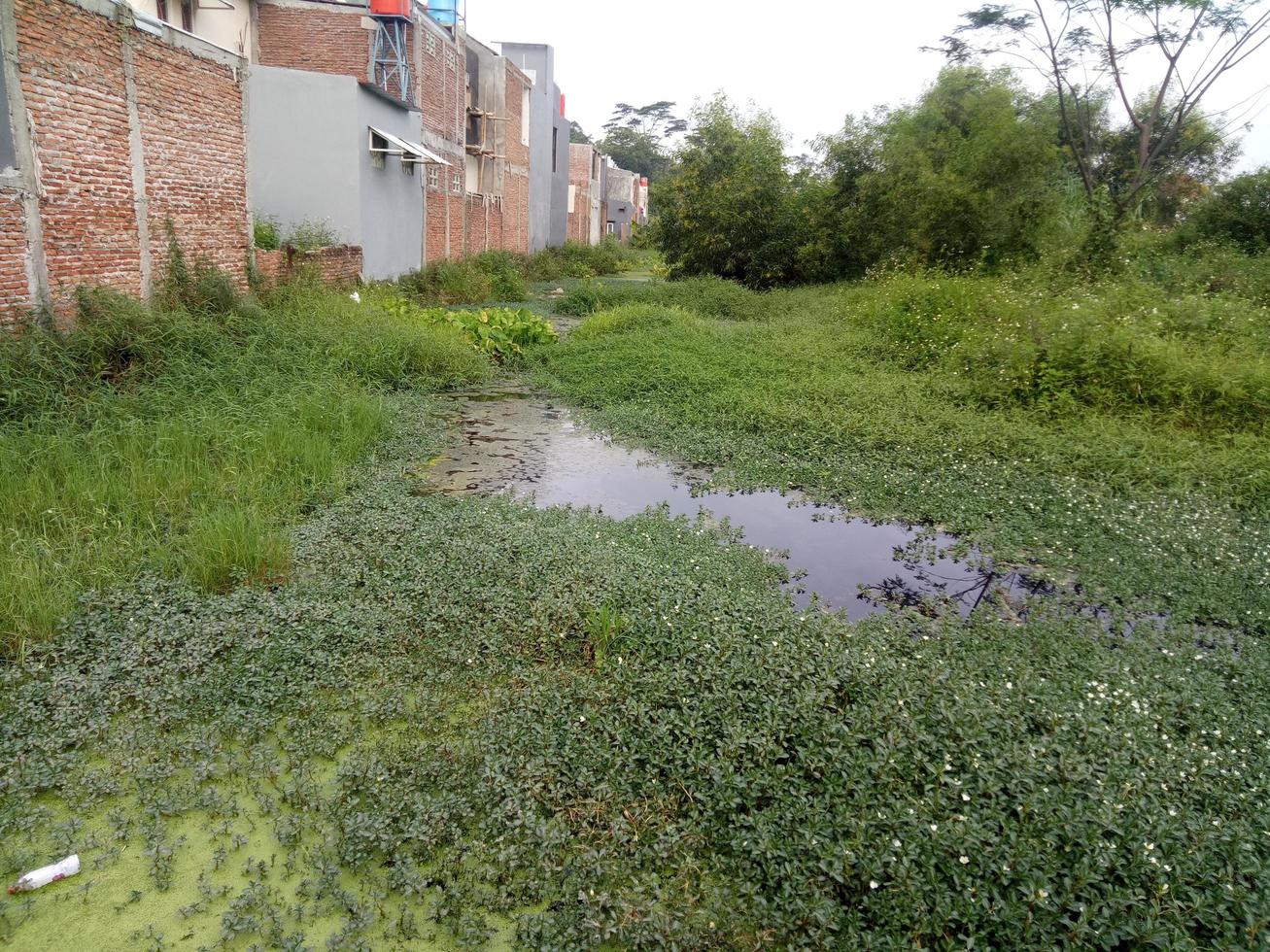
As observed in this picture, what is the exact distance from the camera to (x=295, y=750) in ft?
11.0

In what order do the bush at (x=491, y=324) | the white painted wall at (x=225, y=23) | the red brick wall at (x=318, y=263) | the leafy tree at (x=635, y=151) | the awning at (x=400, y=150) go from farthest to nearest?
the leafy tree at (x=635, y=151) → the white painted wall at (x=225, y=23) → the awning at (x=400, y=150) → the bush at (x=491, y=324) → the red brick wall at (x=318, y=263)

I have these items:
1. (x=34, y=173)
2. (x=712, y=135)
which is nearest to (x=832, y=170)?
(x=712, y=135)

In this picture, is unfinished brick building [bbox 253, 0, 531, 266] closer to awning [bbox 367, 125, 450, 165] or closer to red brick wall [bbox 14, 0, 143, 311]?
awning [bbox 367, 125, 450, 165]

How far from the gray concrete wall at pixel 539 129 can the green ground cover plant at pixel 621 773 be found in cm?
2864

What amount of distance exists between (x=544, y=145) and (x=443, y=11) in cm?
1142

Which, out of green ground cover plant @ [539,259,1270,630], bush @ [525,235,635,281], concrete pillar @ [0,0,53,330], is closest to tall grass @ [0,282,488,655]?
concrete pillar @ [0,0,53,330]

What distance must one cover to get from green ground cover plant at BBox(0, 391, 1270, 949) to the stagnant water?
635mm

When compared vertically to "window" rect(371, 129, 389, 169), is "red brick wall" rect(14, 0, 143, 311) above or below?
below

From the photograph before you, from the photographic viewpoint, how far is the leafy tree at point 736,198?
2195cm

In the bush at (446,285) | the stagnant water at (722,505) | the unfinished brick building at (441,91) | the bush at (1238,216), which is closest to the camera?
the stagnant water at (722,505)

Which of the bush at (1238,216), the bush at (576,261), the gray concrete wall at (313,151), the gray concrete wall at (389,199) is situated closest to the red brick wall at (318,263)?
A: the gray concrete wall at (313,151)

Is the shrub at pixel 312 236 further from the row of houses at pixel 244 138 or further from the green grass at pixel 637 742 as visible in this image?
the green grass at pixel 637 742

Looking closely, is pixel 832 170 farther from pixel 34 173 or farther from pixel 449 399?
pixel 34 173

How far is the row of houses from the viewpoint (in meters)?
7.27
